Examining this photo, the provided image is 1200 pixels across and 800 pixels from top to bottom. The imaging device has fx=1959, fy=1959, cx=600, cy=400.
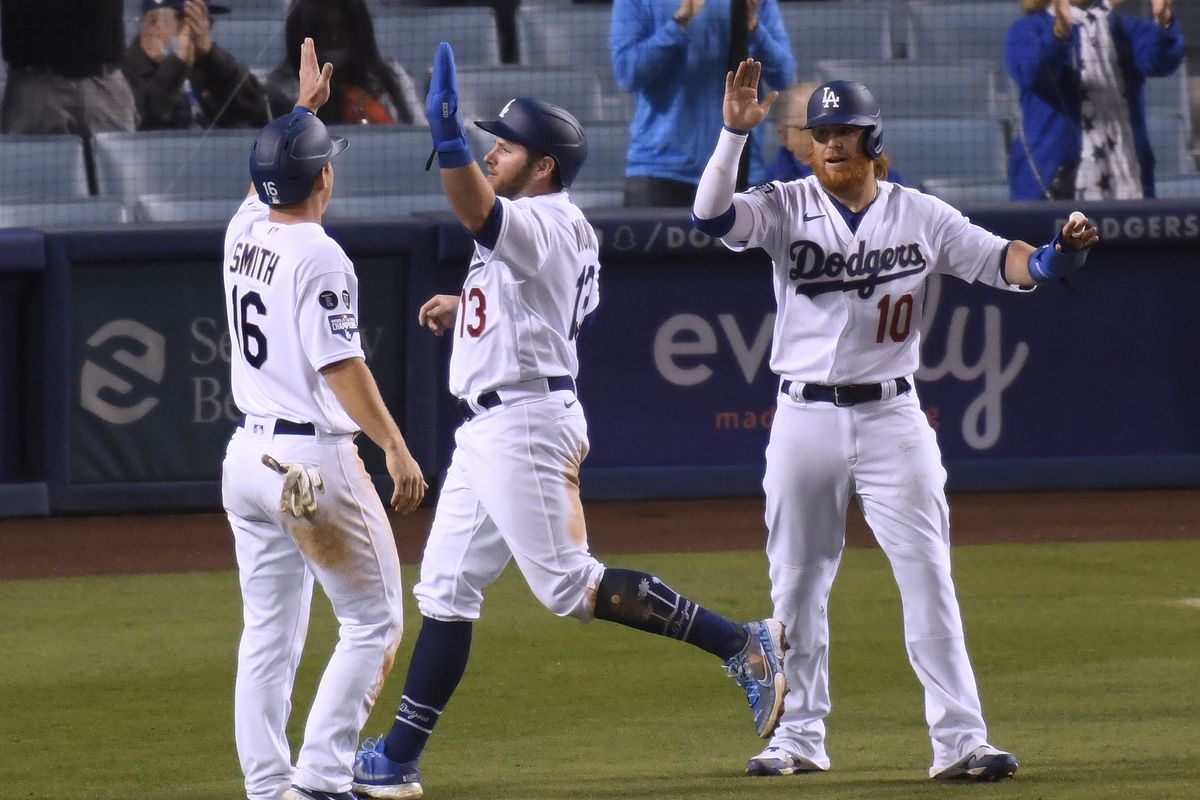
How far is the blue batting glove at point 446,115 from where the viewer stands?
446cm

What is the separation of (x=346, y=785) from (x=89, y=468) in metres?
5.18

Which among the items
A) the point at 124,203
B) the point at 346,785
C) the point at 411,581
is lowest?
the point at 411,581

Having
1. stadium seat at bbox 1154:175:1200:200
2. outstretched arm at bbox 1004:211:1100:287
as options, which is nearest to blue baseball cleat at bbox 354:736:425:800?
outstretched arm at bbox 1004:211:1100:287

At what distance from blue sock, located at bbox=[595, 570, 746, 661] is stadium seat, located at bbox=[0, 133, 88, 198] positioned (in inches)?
248

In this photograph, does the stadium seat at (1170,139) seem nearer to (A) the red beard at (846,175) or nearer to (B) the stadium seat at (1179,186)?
(B) the stadium seat at (1179,186)

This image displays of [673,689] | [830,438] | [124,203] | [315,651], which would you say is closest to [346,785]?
[830,438]

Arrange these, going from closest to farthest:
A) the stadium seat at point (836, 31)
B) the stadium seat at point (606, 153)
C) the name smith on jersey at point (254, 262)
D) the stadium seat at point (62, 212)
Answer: the name smith on jersey at point (254, 262) < the stadium seat at point (62, 212) < the stadium seat at point (606, 153) < the stadium seat at point (836, 31)

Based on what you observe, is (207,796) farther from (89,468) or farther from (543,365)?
(89,468)

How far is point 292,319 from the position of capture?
4559mm

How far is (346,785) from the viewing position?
4.68 m

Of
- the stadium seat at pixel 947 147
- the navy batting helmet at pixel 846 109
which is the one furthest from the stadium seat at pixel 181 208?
the navy batting helmet at pixel 846 109

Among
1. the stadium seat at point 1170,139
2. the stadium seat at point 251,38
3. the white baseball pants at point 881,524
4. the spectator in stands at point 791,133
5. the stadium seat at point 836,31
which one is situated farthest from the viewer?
the stadium seat at point 836,31

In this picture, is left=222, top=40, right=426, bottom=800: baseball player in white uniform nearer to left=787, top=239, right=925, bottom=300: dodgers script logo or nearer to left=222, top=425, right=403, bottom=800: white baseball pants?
left=222, top=425, right=403, bottom=800: white baseball pants

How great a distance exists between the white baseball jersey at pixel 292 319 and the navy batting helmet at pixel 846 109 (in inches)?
53.3
